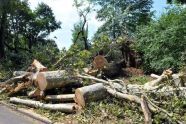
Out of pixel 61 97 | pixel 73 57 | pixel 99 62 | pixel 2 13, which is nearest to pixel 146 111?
pixel 61 97

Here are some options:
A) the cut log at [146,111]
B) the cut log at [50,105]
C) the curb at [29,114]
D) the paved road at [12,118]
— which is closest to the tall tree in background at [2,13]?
the curb at [29,114]

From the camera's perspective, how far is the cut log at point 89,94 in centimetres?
1066

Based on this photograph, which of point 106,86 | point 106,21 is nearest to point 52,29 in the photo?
point 106,21

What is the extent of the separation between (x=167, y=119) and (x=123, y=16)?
130ft

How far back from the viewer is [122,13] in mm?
49062

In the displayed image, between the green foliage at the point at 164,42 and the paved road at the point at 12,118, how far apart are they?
817 centimetres

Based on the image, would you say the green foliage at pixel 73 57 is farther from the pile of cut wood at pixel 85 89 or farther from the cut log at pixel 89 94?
the cut log at pixel 89 94

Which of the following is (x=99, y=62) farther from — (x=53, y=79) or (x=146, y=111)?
(x=146, y=111)

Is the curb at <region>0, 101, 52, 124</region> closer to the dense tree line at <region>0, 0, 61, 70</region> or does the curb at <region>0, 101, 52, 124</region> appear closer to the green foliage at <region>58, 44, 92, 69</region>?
the green foliage at <region>58, 44, 92, 69</region>

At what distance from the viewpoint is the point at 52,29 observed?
1738 inches

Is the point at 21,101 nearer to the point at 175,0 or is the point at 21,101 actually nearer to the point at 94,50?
the point at 94,50

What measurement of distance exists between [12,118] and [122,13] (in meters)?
39.0

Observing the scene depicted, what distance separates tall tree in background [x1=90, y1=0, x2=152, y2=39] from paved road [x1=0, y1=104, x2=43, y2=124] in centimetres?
3446

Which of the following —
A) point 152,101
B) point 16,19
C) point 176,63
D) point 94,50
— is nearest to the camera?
point 152,101
